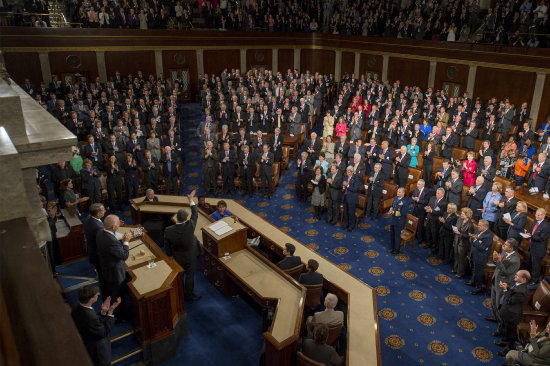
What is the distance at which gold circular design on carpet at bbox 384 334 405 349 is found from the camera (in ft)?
19.5

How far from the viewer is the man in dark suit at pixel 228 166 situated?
10.8 meters

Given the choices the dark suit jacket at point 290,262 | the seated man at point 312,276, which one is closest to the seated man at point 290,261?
the dark suit jacket at point 290,262

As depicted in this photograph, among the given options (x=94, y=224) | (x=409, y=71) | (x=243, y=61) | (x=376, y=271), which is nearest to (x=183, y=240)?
(x=94, y=224)

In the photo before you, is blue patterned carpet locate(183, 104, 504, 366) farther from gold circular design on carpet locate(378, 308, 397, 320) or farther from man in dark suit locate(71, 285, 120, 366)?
man in dark suit locate(71, 285, 120, 366)

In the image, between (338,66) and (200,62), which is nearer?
(200,62)

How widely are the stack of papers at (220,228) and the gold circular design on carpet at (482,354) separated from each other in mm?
4073

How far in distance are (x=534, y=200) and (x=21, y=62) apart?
58.8ft

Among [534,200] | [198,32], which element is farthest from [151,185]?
[198,32]

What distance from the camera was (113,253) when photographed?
5.18 meters

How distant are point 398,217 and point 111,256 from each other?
211 inches

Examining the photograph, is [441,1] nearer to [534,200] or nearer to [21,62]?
[534,200]

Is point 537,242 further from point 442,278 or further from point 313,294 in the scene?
point 313,294

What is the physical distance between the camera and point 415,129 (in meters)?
11.9

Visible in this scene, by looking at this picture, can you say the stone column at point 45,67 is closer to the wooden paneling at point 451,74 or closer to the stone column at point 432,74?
the stone column at point 432,74
